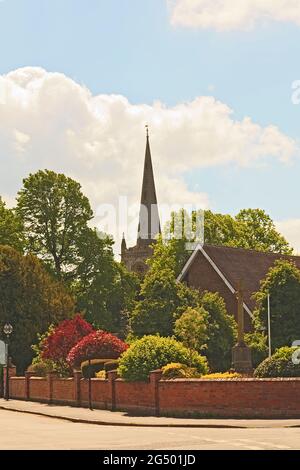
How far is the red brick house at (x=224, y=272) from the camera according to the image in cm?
5438

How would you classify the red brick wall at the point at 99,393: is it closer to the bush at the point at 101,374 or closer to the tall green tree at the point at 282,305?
the bush at the point at 101,374

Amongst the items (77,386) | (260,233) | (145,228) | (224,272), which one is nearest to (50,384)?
(77,386)

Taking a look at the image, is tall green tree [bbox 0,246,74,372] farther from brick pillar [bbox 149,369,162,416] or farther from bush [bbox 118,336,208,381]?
brick pillar [bbox 149,369,162,416]

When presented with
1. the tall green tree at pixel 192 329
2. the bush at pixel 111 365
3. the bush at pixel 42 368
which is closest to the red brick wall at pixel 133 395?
the bush at pixel 111 365

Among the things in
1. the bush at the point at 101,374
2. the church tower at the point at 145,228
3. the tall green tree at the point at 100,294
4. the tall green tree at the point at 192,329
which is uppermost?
the church tower at the point at 145,228

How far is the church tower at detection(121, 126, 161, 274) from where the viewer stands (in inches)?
4146

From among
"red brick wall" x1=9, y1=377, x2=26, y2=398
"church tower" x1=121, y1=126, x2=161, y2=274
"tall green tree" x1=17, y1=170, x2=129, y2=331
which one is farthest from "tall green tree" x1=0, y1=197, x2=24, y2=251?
"church tower" x1=121, y1=126, x2=161, y2=274

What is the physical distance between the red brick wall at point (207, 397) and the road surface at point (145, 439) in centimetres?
349

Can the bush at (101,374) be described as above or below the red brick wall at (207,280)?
below

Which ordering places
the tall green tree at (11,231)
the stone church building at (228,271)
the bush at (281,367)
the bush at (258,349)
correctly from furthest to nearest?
1. the tall green tree at (11,231)
2. the stone church building at (228,271)
3. the bush at (258,349)
4. the bush at (281,367)

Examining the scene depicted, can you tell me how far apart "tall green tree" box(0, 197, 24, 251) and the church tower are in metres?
44.3
